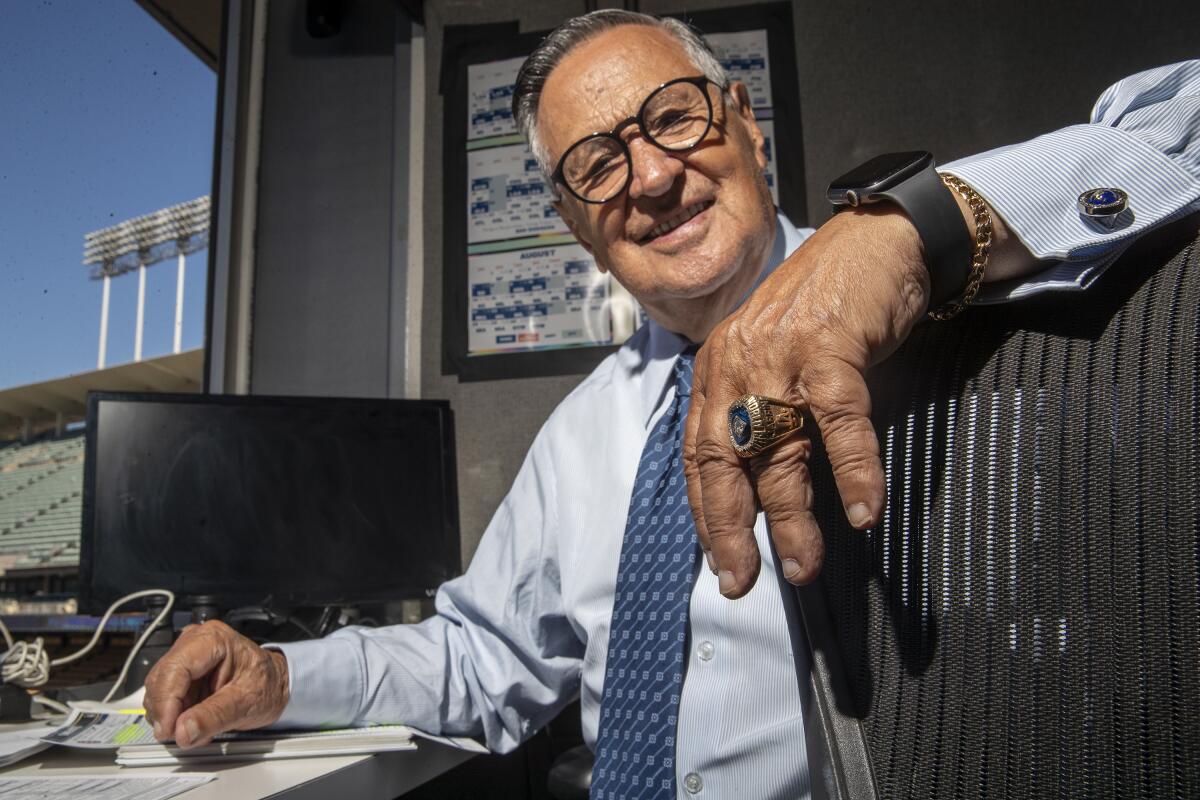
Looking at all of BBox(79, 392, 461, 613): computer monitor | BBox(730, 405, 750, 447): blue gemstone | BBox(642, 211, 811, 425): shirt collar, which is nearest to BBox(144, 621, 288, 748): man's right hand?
BBox(79, 392, 461, 613): computer monitor

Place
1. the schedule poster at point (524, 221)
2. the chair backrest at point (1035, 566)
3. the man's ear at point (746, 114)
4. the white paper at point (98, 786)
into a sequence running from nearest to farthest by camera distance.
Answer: the chair backrest at point (1035, 566) → the white paper at point (98, 786) → the man's ear at point (746, 114) → the schedule poster at point (524, 221)

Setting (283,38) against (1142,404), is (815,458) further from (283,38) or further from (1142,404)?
(283,38)

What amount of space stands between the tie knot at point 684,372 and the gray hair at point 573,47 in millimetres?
323

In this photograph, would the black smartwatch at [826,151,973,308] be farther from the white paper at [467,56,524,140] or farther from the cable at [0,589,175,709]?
the white paper at [467,56,524,140]

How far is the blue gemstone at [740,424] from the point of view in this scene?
14.6 inches

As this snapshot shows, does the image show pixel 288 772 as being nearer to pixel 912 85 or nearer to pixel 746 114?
pixel 746 114

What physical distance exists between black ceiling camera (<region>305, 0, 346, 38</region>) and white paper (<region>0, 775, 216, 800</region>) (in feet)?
4.40

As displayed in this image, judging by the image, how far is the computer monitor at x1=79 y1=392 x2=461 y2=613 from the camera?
1135mm

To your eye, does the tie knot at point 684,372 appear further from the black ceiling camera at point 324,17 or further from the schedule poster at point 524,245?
the black ceiling camera at point 324,17

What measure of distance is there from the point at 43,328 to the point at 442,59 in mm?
815

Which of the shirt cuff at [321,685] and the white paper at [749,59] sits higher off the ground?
the white paper at [749,59]

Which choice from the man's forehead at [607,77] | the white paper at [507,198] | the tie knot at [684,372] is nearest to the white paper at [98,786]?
the tie knot at [684,372]

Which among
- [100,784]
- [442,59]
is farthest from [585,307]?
[100,784]

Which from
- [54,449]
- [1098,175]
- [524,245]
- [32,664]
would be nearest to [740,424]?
[1098,175]
